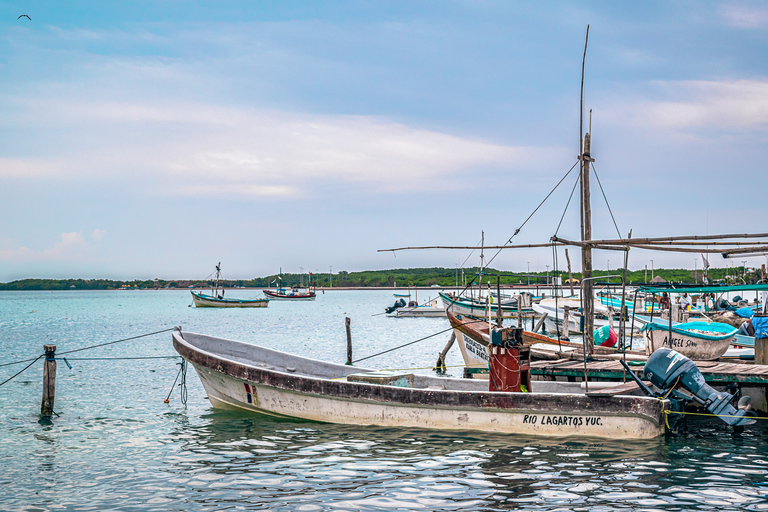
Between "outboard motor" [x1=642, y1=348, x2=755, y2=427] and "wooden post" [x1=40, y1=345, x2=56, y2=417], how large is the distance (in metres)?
12.7

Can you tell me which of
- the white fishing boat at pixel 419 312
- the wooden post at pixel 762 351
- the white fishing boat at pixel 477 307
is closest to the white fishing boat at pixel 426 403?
the wooden post at pixel 762 351

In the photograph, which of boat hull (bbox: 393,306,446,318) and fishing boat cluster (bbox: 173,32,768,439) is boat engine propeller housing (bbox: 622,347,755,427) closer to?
fishing boat cluster (bbox: 173,32,768,439)

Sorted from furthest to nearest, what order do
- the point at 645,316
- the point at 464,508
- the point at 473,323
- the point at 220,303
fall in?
the point at 220,303 < the point at 645,316 < the point at 473,323 < the point at 464,508

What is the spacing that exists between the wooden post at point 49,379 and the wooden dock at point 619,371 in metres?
11.3

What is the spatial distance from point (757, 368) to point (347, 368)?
9.51 metres

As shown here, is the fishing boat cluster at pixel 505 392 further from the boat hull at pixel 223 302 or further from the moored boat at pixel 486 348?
the boat hull at pixel 223 302

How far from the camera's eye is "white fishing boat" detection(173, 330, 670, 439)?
11.1 meters

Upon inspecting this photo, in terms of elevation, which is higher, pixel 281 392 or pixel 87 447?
pixel 281 392

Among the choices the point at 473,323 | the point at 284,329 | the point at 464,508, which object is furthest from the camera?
the point at 284,329

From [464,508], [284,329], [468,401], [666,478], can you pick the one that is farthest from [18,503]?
[284,329]

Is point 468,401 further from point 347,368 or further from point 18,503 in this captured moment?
point 18,503

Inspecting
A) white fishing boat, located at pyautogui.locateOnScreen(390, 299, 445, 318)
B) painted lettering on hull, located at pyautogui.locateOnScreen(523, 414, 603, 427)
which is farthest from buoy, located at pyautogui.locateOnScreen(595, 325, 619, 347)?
white fishing boat, located at pyautogui.locateOnScreen(390, 299, 445, 318)

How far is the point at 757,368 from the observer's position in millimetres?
13742

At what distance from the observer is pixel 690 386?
1154cm
